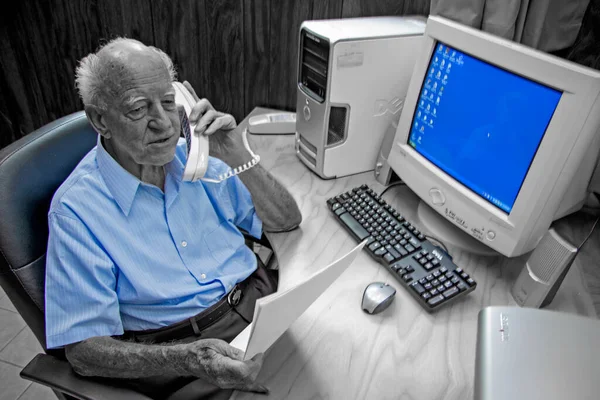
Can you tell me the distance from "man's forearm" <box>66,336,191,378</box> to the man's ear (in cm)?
46

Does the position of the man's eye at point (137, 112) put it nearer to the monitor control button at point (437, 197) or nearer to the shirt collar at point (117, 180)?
the shirt collar at point (117, 180)

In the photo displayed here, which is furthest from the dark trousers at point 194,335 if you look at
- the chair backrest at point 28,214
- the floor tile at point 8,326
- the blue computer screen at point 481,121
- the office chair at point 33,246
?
the floor tile at point 8,326

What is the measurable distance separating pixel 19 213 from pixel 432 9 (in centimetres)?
125

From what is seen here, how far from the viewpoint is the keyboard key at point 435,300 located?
1.00 metres

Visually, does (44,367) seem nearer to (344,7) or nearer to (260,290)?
(260,290)

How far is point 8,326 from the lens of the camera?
1.97 metres

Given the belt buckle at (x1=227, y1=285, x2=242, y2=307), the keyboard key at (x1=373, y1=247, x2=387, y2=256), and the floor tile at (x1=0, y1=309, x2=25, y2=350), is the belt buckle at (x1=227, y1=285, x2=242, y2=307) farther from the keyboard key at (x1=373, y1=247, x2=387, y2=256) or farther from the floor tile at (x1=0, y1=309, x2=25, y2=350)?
the floor tile at (x1=0, y1=309, x2=25, y2=350)

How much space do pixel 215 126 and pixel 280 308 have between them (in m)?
0.63

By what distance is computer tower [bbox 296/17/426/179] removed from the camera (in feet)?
4.36

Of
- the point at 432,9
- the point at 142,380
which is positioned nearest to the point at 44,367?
the point at 142,380

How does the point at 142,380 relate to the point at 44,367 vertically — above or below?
below

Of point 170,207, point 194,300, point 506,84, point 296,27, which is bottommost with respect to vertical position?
point 194,300

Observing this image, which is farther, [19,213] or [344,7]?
[344,7]

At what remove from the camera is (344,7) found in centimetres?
175
